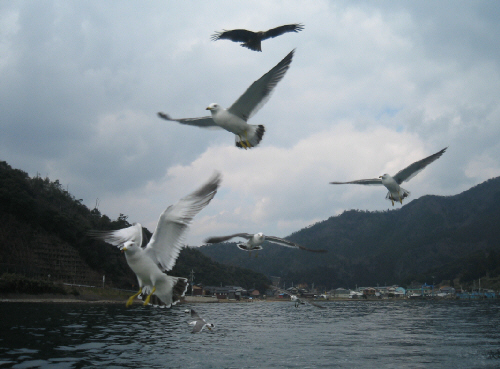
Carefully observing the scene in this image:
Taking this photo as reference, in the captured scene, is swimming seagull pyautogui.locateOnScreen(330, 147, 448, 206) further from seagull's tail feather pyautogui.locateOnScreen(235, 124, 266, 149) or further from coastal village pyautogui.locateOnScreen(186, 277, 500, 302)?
coastal village pyautogui.locateOnScreen(186, 277, 500, 302)

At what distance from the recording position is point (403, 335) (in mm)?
20453

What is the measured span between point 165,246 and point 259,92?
4.70 meters

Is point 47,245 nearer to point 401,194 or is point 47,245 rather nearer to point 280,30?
point 401,194

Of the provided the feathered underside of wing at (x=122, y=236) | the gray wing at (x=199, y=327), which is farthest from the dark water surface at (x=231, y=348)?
the feathered underside of wing at (x=122, y=236)

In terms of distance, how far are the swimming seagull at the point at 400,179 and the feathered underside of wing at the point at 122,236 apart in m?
9.55

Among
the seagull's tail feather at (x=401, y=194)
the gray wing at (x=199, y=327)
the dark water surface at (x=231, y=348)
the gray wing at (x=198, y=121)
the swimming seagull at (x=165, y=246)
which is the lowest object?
the dark water surface at (x=231, y=348)

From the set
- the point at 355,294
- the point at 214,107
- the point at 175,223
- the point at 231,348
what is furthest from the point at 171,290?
the point at 355,294

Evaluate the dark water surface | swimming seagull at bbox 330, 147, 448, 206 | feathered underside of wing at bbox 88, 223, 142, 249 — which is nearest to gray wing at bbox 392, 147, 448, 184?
swimming seagull at bbox 330, 147, 448, 206

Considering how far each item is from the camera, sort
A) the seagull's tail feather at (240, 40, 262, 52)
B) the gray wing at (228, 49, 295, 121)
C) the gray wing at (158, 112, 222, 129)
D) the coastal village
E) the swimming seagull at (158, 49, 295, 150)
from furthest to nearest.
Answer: the coastal village
the gray wing at (158, 112, 222, 129)
the seagull's tail feather at (240, 40, 262, 52)
the swimming seagull at (158, 49, 295, 150)
the gray wing at (228, 49, 295, 121)

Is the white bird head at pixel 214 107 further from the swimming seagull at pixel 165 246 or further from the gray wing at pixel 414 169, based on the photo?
the gray wing at pixel 414 169

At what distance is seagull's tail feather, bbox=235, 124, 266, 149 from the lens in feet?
39.4

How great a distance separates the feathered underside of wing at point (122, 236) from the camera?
992 centimetres

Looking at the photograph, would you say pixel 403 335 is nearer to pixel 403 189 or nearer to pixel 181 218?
pixel 403 189

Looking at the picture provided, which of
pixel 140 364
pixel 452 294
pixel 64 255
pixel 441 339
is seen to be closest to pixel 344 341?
pixel 441 339
